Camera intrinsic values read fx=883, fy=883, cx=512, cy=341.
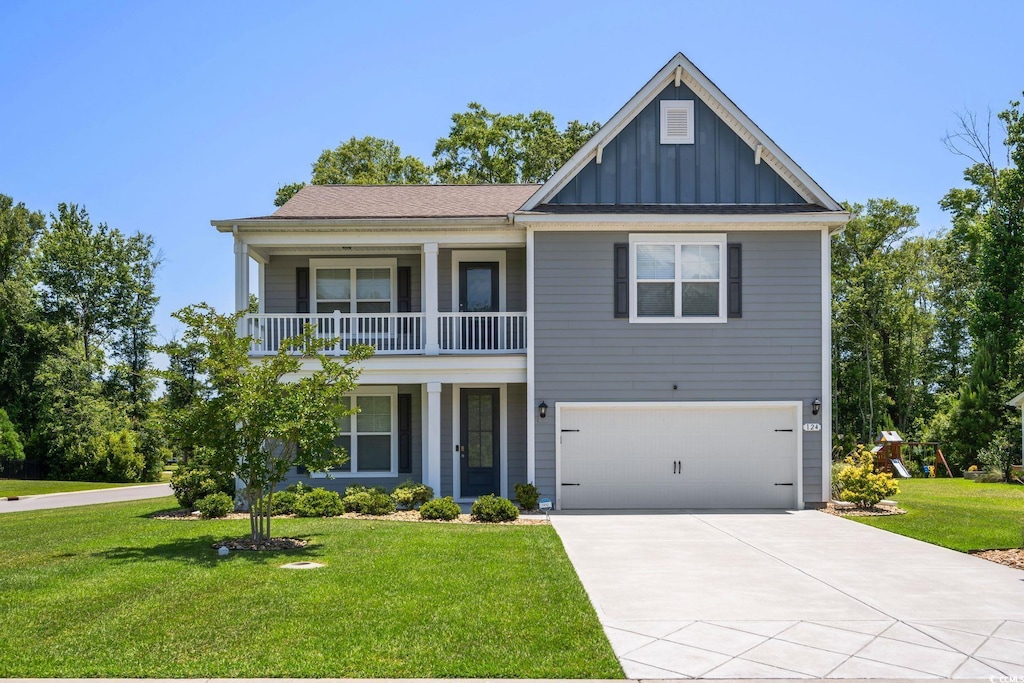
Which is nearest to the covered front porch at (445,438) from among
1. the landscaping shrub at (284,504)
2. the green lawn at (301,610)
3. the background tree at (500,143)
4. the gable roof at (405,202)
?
the landscaping shrub at (284,504)

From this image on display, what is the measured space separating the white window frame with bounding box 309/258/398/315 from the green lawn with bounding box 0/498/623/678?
24.4 ft

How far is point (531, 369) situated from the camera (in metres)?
17.4

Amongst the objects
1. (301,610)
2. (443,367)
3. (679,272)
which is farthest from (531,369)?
(301,610)

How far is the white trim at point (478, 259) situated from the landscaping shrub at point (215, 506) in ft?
20.7

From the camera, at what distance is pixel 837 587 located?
972cm

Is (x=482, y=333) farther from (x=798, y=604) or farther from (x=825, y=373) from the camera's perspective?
(x=798, y=604)

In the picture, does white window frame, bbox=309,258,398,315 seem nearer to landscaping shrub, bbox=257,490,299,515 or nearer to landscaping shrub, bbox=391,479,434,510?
landscaping shrub, bbox=391,479,434,510

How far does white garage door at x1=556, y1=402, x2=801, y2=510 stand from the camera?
17.6 m

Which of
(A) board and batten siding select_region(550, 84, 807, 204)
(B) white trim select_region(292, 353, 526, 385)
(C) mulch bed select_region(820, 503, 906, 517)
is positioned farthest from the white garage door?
(A) board and batten siding select_region(550, 84, 807, 204)

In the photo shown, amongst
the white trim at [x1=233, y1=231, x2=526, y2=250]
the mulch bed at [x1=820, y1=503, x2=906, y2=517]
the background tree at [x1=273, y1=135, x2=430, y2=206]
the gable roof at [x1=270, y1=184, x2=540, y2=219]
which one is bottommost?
the mulch bed at [x1=820, y1=503, x2=906, y2=517]

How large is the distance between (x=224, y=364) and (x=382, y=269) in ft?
26.4

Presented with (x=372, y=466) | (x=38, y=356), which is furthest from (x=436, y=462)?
(x=38, y=356)

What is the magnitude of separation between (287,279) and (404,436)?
437 centimetres

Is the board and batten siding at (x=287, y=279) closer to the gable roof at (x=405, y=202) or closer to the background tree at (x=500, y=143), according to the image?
the gable roof at (x=405, y=202)
